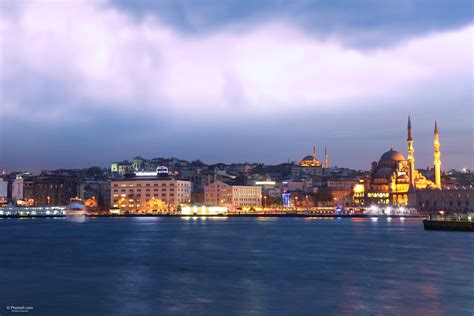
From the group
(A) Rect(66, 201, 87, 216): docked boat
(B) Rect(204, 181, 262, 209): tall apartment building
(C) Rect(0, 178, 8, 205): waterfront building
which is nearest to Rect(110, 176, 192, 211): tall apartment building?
(B) Rect(204, 181, 262, 209): tall apartment building

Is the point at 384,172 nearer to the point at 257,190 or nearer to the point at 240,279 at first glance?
the point at 257,190

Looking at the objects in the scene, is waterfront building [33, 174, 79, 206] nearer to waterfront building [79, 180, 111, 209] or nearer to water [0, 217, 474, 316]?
waterfront building [79, 180, 111, 209]

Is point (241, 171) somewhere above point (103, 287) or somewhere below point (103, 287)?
above

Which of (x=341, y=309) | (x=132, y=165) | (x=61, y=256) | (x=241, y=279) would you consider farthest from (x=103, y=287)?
(x=132, y=165)

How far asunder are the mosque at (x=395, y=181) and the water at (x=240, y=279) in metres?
48.1

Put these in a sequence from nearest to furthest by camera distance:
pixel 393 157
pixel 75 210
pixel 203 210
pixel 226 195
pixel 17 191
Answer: pixel 75 210, pixel 203 210, pixel 393 157, pixel 226 195, pixel 17 191

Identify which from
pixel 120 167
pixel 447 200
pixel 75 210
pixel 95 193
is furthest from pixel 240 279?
pixel 120 167

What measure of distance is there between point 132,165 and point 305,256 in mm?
104196

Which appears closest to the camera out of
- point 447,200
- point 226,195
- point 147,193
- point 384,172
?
point 447,200

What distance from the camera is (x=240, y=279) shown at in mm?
20234

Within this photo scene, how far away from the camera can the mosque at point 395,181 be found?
80.4 m

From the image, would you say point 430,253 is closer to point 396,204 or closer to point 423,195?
point 423,195

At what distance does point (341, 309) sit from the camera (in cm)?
1523

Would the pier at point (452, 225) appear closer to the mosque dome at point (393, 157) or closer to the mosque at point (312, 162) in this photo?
the mosque dome at point (393, 157)
